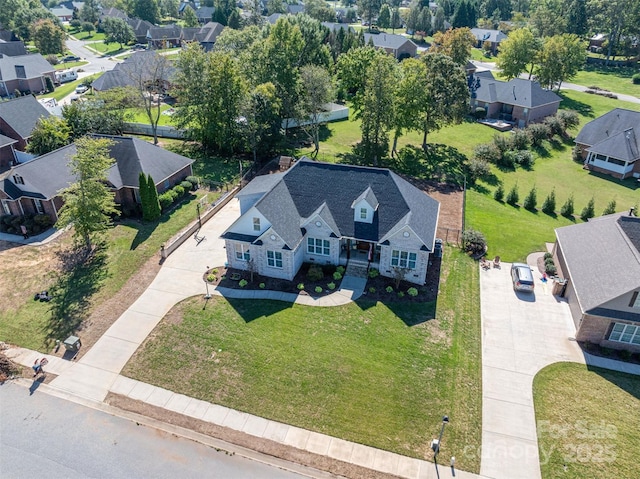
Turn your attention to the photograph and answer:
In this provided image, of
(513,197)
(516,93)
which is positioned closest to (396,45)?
(516,93)

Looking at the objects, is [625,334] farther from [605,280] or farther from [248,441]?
[248,441]

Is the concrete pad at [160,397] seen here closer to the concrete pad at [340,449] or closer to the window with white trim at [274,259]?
the concrete pad at [340,449]

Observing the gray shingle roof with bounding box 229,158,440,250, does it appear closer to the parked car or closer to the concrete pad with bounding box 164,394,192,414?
the parked car

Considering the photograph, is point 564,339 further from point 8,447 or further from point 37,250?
point 37,250

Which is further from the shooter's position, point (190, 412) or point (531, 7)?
point (531, 7)

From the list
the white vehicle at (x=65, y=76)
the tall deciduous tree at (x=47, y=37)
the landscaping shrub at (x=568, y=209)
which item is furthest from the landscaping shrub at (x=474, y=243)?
the tall deciduous tree at (x=47, y=37)

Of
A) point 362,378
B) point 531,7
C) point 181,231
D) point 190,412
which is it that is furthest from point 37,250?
point 531,7
